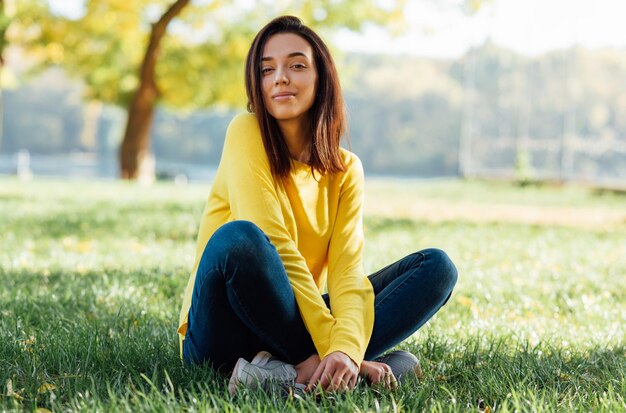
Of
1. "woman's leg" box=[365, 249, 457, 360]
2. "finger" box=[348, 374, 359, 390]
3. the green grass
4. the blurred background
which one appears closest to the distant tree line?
the blurred background

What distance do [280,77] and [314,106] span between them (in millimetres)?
200

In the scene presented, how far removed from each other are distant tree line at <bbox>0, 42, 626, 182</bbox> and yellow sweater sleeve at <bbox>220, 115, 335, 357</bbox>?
18855mm

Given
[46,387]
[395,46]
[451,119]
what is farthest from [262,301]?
[451,119]

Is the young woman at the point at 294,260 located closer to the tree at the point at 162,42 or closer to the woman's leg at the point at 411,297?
the woman's leg at the point at 411,297

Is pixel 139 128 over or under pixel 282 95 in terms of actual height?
under

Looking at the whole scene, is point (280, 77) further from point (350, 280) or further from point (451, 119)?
point (451, 119)

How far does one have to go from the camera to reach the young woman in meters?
2.35

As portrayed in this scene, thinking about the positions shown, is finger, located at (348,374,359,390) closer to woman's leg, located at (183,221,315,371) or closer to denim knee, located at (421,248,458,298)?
woman's leg, located at (183,221,315,371)

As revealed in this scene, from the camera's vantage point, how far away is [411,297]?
260cm

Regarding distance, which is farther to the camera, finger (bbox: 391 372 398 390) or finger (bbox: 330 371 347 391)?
finger (bbox: 391 372 398 390)

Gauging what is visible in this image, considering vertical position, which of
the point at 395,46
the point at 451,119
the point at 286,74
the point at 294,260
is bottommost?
the point at 294,260

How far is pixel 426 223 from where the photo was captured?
973 cm

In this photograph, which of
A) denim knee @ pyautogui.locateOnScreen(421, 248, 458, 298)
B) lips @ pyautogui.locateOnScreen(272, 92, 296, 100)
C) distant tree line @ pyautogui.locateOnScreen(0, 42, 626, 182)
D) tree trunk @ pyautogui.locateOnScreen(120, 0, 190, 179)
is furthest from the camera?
distant tree line @ pyautogui.locateOnScreen(0, 42, 626, 182)

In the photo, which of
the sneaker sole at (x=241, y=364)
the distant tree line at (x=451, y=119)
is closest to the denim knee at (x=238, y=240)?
the sneaker sole at (x=241, y=364)
